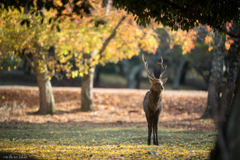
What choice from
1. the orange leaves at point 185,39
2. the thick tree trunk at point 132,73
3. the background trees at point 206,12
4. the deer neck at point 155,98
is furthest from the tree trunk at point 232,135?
the thick tree trunk at point 132,73

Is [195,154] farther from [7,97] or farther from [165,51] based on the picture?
[165,51]

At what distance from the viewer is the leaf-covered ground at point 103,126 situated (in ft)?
20.7

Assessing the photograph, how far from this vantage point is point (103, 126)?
11383mm

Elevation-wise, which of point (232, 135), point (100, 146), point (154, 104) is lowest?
point (100, 146)

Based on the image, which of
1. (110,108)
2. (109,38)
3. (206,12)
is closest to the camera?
(206,12)

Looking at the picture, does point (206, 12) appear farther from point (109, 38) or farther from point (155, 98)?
point (109, 38)

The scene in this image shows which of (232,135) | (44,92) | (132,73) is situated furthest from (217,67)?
(132,73)

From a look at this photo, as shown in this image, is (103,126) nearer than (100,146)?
No

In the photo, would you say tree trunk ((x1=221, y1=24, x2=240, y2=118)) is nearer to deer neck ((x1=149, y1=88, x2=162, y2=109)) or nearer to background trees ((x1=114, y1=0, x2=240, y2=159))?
background trees ((x1=114, y1=0, x2=240, y2=159))

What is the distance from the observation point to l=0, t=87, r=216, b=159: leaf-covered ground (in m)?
6.30

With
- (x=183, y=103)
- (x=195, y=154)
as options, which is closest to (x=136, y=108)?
(x=183, y=103)

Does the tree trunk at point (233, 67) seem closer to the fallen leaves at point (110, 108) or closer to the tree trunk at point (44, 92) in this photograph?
the fallen leaves at point (110, 108)

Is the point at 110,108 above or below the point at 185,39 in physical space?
below

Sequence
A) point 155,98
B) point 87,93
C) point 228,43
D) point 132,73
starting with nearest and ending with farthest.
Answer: point 155,98
point 228,43
point 87,93
point 132,73
